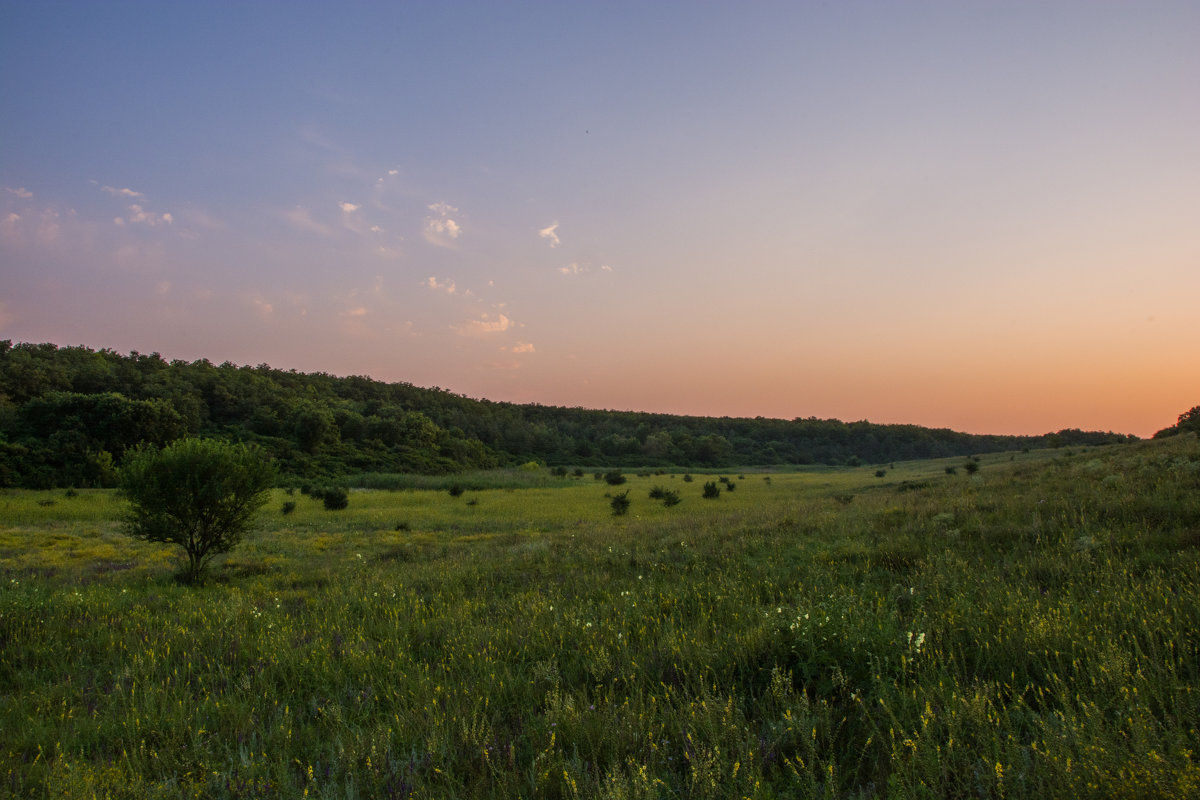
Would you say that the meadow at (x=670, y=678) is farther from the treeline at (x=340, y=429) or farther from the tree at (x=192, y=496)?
the treeline at (x=340, y=429)

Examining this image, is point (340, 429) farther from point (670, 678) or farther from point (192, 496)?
point (670, 678)

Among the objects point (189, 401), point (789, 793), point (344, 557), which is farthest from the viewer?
point (189, 401)

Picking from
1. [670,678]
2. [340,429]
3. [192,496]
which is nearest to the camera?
[670,678]

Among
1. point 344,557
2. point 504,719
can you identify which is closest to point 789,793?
point 504,719

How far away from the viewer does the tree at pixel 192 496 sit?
13227 millimetres

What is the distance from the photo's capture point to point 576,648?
523 cm

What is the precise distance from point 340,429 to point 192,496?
313 ft

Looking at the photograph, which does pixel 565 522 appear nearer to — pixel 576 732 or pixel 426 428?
pixel 576 732

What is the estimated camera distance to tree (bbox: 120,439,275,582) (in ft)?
43.4

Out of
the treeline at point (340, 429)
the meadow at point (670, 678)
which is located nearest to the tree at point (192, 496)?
the meadow at point (670, 678)

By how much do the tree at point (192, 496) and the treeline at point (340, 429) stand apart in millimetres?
→ 51626

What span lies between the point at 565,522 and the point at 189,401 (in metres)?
88.4

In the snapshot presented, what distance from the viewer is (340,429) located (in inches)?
3935

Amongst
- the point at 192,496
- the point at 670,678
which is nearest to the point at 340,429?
the point at 192,496
